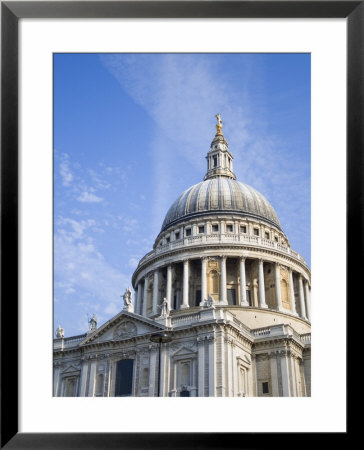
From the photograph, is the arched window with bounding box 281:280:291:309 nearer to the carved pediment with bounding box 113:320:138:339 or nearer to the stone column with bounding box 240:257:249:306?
the stone column with bounding box 240:257:249:306

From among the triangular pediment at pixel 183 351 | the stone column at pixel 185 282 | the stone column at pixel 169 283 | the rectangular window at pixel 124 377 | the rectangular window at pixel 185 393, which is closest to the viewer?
the rectangular window at pixel 185 393

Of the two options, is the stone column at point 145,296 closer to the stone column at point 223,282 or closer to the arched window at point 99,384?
the stone column at point 223,282

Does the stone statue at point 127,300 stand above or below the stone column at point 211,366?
above

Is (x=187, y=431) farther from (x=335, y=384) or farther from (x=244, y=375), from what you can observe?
(x=244, y=375)

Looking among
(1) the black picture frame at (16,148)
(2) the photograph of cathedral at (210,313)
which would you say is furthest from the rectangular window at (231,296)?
(1) the black picture frame at (16,148)

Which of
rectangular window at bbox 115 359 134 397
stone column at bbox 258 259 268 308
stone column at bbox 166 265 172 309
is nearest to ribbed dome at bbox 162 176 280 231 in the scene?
stone column at bbox 166 265 172 309

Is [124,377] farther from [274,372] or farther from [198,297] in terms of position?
[198,297]
